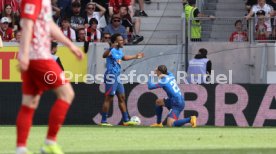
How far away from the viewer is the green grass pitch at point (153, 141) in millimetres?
13766

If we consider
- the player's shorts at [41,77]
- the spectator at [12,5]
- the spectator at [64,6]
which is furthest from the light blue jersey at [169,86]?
the player's shorts at [41,77]

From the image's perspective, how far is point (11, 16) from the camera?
2522 cm

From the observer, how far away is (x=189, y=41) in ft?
78.6

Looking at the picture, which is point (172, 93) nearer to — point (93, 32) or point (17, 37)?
point (93, 32)

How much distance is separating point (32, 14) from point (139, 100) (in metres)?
12.0

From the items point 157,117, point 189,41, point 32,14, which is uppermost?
point 32,14

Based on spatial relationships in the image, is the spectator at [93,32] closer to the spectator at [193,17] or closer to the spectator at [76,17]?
the spectator at [76,17]

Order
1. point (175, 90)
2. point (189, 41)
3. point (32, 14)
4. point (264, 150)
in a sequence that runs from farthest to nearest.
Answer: point (189, 41) → point (175, 90) → point (264, 150) → point (32, 14)

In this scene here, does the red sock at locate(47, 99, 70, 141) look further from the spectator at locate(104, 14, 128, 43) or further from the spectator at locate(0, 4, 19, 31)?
the spectator at locate(0, 4, 19, 31)

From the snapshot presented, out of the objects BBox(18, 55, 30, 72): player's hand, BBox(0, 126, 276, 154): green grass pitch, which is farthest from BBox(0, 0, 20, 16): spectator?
BBox(18, 55, 30, 72): player's hand

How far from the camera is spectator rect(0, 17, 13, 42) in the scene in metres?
24.7

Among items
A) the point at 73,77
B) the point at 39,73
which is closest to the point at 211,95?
the point at 73,77

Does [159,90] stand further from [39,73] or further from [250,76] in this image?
[39,73]

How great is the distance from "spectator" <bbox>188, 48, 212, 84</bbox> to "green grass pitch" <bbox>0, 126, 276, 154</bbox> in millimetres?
4311
